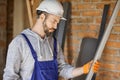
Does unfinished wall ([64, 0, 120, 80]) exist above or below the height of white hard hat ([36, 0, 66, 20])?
below

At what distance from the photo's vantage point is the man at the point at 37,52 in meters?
1.89

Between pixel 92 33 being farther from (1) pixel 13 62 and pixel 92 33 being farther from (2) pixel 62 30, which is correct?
(1) pixel 13 62

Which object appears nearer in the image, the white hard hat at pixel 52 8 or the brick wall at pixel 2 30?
the white hard hat at pixel 52 8

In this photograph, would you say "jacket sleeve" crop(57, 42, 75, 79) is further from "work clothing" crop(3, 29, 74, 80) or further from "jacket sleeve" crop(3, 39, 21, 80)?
"jacket sleeve" crop(3, 39, 21, 80)

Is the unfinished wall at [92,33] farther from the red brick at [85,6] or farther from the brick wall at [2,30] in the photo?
the brick wall at [2,30]

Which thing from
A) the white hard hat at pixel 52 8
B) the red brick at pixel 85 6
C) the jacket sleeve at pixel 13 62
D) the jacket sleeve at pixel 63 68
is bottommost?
the jacket sleeve at pixel 63 68

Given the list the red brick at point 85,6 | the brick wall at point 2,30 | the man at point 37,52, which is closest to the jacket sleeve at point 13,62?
the man at point 37,52

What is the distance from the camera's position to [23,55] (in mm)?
1914

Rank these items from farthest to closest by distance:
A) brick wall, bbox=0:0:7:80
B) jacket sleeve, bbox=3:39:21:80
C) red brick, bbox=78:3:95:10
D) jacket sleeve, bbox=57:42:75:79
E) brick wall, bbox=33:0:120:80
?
1. brick wall, bbox=0:0:7:80
2. red brick, bbox=78:3:95:10
3. brick wall, bbox=33:0:120:80
4. jacket sleeve, bbox=57:42:75:79
5. jacket sleeve, bbox=3:39:21:80

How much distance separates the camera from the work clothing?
187 centimetres

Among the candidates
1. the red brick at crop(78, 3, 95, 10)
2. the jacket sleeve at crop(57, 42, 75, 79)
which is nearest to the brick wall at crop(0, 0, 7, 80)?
the red brick at crop(78, 3, 95, 10)

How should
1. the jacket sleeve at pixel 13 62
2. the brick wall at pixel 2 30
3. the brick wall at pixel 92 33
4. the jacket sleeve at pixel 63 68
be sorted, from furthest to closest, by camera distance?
the brick wall at pixel 2 30, the brick wall at pixel 92 33, the jacket sleeve at pixel 63 68, the jacket sleeve at pixel 13 62

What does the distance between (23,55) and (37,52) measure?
11 cm

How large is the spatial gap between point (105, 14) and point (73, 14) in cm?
50
